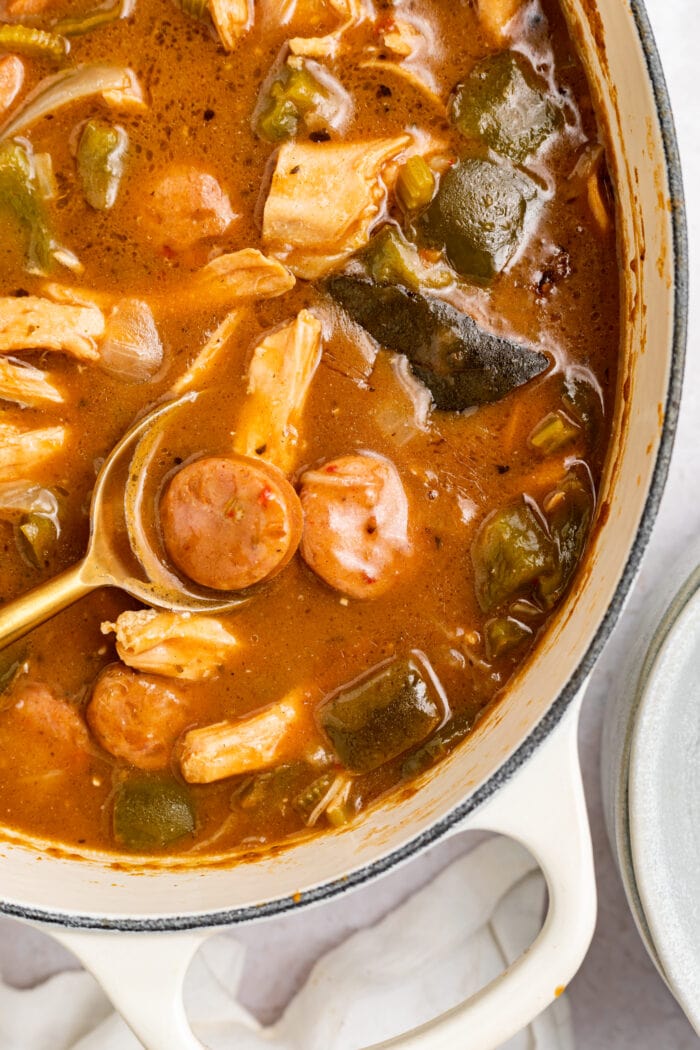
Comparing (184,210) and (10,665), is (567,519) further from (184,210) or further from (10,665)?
(10,665)

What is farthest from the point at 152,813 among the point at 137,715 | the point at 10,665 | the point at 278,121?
the point at 278,121

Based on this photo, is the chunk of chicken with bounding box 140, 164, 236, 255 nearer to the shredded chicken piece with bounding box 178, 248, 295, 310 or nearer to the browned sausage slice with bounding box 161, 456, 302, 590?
the shredded chicken piece with bounding box 178, 248, 295, 310

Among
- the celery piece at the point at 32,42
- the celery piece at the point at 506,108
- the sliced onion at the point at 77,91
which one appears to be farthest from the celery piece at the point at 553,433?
the celery piece at the point at 32,42

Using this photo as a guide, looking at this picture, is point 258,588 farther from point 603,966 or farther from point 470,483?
point 603,966

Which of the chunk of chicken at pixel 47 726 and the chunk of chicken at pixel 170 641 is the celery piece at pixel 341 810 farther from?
the chunk of chicken at pixel 47 726

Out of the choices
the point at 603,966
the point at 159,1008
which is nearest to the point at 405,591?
the point at 159,1008

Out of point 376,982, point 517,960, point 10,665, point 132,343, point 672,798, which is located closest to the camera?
→ point 517,960
